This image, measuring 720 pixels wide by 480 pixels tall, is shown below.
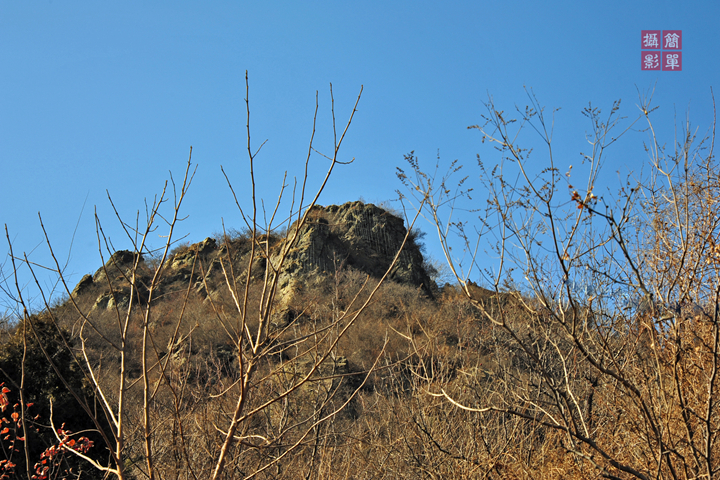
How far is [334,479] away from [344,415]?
5.94 m

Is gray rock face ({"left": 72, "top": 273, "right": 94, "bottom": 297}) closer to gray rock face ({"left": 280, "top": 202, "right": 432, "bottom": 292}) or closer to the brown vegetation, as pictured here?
gray rock face ({"left": 280, "top": 202, "right": 432, "bottom": 292})

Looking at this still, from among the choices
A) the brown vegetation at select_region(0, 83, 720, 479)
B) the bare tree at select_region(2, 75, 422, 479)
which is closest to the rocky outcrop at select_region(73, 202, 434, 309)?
the bare tree at select_region(2, 75, 422, 479)

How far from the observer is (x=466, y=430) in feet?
17.5

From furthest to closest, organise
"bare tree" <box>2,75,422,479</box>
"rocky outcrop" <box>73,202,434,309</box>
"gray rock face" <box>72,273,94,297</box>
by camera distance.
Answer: "gray rock face" <box>72,273,94,297</box> < "rocky outcrop" <box>73,202,434,309</box> < "bare tree" <box>2,75,422,479</box>

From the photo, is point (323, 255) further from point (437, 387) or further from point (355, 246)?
point (437, 387)

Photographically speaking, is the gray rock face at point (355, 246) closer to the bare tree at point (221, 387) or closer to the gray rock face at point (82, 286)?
the bare tree at point (221, 387)

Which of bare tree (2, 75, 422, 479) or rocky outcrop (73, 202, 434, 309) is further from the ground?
rocky outcrop (73, 202, 434, 309)

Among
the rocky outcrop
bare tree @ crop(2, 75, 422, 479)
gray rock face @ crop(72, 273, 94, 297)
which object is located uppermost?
the rocky outcrop

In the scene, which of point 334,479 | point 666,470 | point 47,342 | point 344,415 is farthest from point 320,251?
point 666,470

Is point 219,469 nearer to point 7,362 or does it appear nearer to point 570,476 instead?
point 570,476

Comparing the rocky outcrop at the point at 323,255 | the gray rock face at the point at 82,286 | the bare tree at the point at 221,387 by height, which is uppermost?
the rocky outcrop at the point at 323,255

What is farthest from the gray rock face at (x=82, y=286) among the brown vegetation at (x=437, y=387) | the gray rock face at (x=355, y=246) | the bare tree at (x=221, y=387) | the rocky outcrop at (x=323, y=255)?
A: the brown vegetation at (x=437, y=387)

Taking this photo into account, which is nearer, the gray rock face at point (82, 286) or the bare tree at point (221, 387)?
the bare tree at point (221, 387)

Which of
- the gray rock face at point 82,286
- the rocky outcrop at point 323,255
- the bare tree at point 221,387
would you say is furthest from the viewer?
the gray rock face at point 82,286
